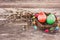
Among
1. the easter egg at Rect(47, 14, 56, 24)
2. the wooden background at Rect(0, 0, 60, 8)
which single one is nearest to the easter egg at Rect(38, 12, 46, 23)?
the easter egg at Rect(47, 14, 56, 24)

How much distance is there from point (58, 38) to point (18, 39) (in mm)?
273

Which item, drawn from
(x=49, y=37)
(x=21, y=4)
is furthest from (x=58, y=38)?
(x=21, y=4)

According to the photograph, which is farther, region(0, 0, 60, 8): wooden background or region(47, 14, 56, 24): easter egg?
region(0, 0, 60, 8): wooden background

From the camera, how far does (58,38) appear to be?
1187mm

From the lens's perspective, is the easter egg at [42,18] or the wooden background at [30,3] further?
the wooden background at [30,3]

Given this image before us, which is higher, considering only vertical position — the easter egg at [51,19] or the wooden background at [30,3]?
the wooden background at [30,3]

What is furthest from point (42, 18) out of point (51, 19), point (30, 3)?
point (30, 3)

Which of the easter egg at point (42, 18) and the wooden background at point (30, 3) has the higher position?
the wooden background at point (30, 3)

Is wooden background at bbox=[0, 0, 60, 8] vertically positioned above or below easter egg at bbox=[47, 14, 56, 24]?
above

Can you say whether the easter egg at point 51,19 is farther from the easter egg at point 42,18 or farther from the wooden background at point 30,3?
the wooden background at point 30,3

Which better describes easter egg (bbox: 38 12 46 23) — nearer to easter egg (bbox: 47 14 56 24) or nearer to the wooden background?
easter egg (bbox: 47 14 56 24)

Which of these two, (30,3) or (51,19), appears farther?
(30,3)

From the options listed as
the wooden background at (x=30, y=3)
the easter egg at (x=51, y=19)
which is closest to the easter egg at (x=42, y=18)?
the easter egg at (x=51, y=19)

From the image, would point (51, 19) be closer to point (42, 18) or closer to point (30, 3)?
point (42, 18)
